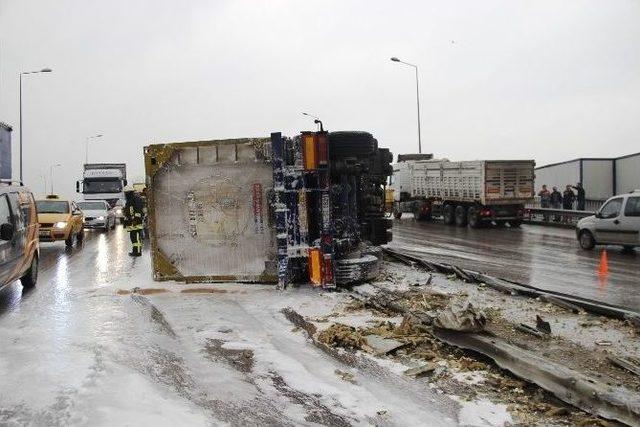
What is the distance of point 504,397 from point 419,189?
23.7m

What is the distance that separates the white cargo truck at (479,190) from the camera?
878 inches

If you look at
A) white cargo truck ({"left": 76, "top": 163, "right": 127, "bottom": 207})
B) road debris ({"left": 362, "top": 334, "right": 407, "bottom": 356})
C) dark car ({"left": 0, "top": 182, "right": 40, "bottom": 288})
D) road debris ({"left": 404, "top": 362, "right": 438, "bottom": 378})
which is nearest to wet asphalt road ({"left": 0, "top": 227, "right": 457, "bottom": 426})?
road debris ({"left": 404, "top": 362, "right": 438, "bottom": 378})

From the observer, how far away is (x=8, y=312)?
7523 mm

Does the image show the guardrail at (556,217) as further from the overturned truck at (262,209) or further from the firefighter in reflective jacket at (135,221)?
the overturned truck at (262,209)

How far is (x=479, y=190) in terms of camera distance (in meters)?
22.4

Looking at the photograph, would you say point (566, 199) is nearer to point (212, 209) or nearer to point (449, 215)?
point (449, 215)

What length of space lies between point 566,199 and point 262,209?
793 inches

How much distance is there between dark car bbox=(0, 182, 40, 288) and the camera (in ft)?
26.1

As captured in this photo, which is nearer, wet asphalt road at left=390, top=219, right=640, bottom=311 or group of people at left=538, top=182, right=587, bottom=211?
wet asphalt road at left=390, top=219, right=640, bottom=311

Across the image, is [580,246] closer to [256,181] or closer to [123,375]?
[256,181]

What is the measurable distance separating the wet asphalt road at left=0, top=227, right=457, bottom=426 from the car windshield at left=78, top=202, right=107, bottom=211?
16870 millimetres

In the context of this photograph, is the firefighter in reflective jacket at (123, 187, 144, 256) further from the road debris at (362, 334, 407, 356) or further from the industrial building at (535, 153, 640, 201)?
the industrial building at (535, 153, 640, 201)

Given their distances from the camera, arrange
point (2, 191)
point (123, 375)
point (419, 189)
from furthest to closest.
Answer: point (419, 189) → point (2, 191) → point (123, 375)

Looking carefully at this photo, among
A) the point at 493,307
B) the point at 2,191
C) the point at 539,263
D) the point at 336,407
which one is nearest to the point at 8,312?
the point at 2,191
